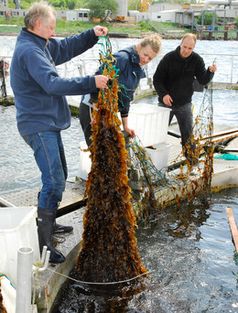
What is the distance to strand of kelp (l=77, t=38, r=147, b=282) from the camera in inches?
153

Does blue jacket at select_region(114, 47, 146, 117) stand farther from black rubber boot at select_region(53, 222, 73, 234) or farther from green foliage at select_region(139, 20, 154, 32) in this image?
green foliage at select_region(139, 20, 154, 32)

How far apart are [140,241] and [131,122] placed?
1.89 meters

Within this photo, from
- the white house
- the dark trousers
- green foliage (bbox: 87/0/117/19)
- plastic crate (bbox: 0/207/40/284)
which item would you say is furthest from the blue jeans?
the white house

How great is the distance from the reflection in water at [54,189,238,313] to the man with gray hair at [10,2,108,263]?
0.58 meters

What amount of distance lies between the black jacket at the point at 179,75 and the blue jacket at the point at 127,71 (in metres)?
1.49

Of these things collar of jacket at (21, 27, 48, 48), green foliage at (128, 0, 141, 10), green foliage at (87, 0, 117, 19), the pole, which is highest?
green foliage at (128, 0, 141, 10)

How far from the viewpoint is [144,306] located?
Answer: 12.9 ft

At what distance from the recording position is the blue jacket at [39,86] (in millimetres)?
3617

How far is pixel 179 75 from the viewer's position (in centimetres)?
647

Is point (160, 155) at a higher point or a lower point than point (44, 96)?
lower

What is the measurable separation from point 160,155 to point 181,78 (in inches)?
44.5

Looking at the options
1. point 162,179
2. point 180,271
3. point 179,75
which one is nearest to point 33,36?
point 180,271

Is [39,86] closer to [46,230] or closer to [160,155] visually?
[46,230]

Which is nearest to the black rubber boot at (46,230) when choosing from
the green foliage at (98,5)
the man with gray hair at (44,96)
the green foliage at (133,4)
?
the man with gray hair at (44,96)
